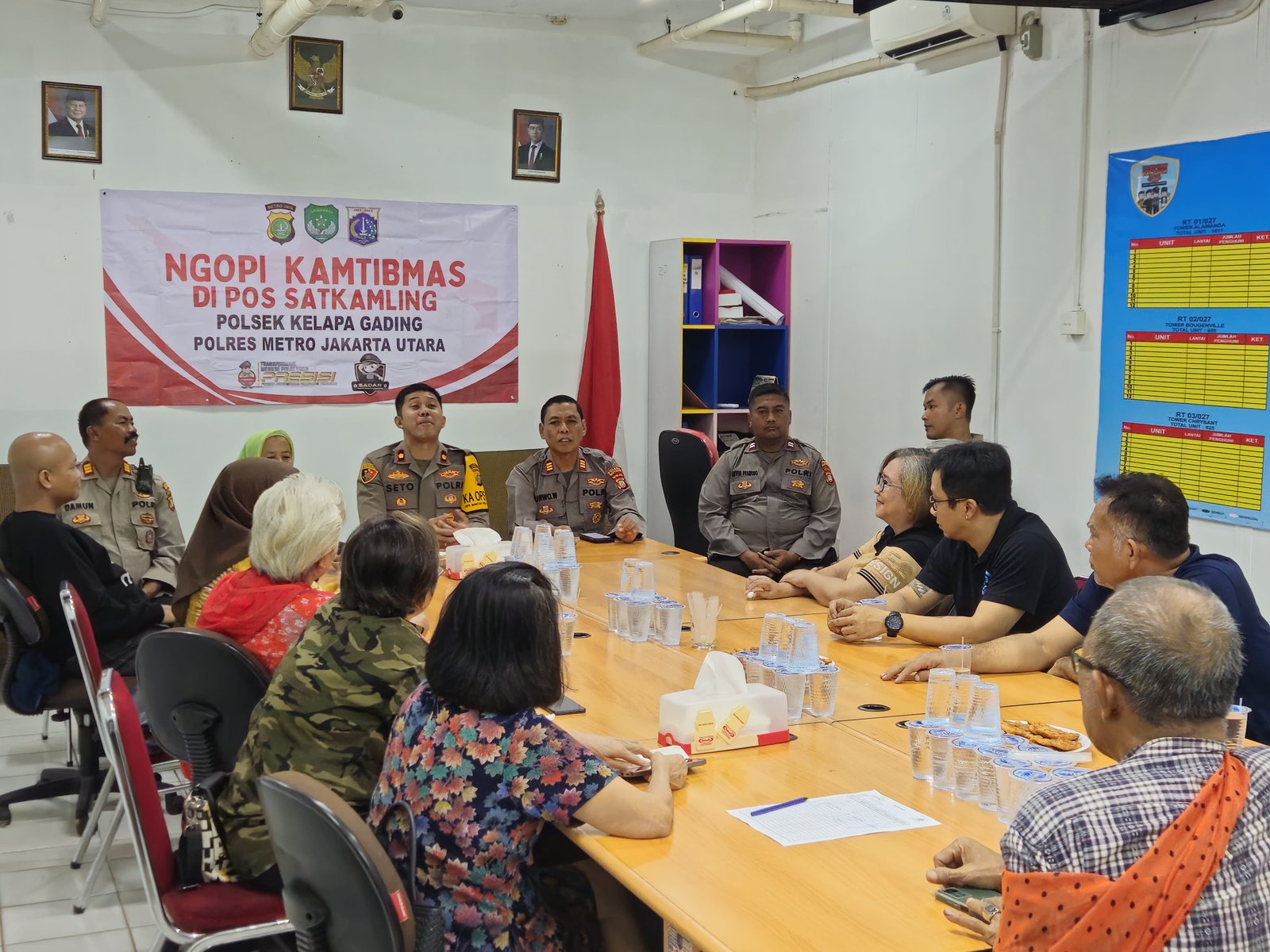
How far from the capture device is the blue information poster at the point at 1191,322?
4.38 metres

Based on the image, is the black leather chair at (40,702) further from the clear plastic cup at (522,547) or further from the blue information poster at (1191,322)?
the blue information poster at (1191,322)

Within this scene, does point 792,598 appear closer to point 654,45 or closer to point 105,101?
point 654,45

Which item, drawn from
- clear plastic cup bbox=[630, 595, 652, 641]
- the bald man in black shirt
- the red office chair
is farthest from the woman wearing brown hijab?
the red office chair

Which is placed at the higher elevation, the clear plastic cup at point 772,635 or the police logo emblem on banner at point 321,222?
the police logo emblem on banner at point 321,222

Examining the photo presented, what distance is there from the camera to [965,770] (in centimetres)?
233

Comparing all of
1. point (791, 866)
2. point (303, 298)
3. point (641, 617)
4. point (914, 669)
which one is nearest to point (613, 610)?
point (641, 617)

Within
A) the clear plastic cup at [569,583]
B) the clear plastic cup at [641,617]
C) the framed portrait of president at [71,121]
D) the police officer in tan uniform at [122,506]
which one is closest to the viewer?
the clear plastic cup at [641,617]

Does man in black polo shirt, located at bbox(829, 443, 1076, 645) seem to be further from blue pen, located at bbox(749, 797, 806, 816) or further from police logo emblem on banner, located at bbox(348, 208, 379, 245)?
police logo emblem on banner, located at bbox(348, 208, 379, 245)

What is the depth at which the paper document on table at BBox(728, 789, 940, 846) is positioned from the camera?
2.17m

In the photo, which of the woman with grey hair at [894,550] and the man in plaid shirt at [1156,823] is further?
the woman with grey hair at [894,550]

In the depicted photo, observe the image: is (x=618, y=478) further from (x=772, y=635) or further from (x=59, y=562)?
(x=772, y=635)

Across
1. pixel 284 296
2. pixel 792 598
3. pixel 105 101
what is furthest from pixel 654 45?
pixel 792 598

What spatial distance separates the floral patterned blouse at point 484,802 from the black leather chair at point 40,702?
222 centimetres

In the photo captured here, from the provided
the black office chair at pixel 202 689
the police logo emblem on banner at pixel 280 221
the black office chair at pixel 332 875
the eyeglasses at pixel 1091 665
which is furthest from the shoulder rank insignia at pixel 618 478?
the eyeglasses at pixel 1091 665
